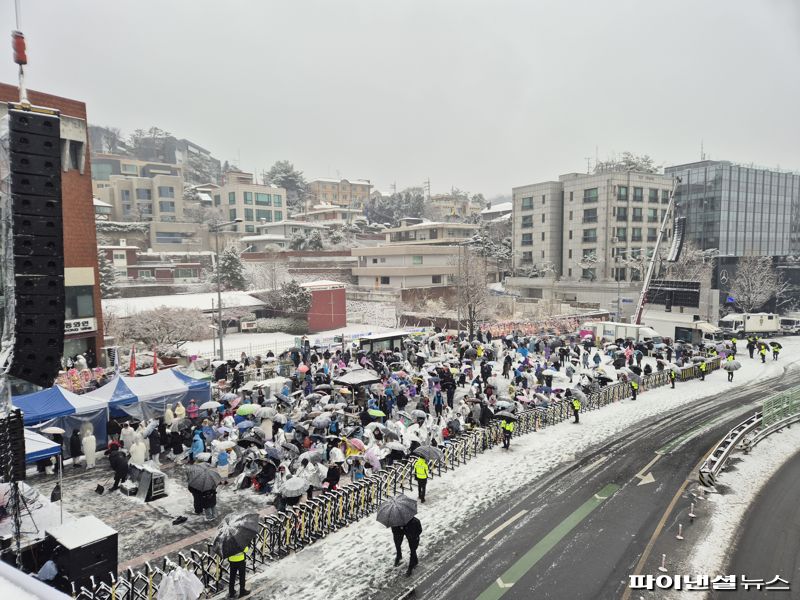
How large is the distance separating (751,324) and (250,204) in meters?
72.7

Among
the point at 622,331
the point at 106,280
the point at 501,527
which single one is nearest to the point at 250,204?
the point at 106,280

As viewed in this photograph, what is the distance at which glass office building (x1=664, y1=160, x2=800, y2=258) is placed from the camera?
256 ft

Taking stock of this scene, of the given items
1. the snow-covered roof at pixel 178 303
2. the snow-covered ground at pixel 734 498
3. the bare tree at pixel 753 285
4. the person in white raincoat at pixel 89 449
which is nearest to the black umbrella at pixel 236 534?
the snow-covered ground at pixel 734 498

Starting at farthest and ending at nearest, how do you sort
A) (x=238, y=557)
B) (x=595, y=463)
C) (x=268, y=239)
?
(x=268, y=239), (x=595, y=463), (x=238, y=557)

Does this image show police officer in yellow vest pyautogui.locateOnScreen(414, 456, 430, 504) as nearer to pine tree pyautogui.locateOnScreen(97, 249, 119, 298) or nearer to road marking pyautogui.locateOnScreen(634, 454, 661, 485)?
road marking pyautogui.locateOnScreen(634, 454, 661, 485)

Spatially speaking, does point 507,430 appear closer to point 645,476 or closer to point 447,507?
point 645,476

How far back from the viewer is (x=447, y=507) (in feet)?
42.4

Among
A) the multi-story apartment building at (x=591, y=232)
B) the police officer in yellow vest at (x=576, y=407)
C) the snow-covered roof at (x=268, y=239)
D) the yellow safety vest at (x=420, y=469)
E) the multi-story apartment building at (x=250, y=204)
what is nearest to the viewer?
the yellow safety vest at (x=420, y=469)

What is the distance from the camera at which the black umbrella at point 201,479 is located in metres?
11.7

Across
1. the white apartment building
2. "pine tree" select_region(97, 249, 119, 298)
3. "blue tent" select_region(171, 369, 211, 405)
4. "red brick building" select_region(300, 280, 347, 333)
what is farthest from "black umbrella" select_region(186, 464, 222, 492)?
the white apartment building

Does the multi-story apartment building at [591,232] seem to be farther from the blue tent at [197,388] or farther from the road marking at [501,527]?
the road marking at [501,527]

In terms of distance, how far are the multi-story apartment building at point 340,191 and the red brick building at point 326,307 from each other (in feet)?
234

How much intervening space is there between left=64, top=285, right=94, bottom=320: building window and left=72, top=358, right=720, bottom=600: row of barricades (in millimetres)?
20659

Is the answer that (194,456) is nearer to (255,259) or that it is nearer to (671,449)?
(671,449)
